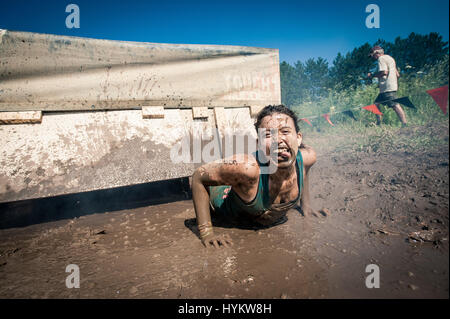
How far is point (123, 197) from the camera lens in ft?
11.6

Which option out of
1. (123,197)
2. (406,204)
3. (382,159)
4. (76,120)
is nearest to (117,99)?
(76,120)

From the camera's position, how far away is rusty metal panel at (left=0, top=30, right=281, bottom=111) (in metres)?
2.42

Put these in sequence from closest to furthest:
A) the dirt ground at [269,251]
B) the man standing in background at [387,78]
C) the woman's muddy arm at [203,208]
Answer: the dirt ground at [269,251] → the woman's muddy arm at [203,208] → the man standing in background at [387,78]

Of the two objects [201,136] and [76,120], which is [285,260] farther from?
[76,120]

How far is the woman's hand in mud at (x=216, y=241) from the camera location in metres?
1.83

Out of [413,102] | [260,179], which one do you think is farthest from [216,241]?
[413,102]

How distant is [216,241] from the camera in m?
1.85

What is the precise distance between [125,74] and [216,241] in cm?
254

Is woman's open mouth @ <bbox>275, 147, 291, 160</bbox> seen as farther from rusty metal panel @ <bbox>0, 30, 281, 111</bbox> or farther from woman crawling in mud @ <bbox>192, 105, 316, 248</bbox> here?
rusty metal panel @ <bbox>0, 30, 281, 111</bbox>

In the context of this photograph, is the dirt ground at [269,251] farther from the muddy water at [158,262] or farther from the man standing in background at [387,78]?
the man standing in background at [387,78]

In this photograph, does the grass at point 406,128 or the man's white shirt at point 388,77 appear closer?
the grass at point 406,128

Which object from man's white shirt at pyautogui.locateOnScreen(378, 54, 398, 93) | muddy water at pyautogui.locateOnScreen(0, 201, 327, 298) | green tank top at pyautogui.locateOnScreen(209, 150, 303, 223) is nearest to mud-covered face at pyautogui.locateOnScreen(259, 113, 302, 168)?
green tank top at pyautogui.locateOnScreen(209, 150, 303, 223)

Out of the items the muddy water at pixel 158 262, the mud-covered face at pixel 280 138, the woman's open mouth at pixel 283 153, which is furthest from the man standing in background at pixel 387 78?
the muddy water at pixel 158 262

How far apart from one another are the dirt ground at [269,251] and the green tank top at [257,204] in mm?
171
